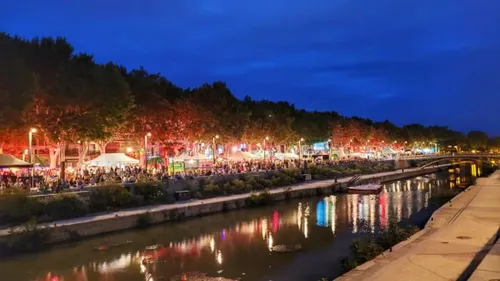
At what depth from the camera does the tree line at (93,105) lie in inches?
1672

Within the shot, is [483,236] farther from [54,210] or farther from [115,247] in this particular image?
[54,210]

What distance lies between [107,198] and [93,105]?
14543 mm

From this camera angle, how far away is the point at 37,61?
161 ft

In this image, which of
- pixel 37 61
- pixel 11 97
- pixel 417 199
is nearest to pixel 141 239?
pixel 11 97

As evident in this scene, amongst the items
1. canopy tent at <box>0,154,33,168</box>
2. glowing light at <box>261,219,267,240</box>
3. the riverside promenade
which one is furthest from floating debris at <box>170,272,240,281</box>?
canopy tent at <box>0,154,33,168</box>

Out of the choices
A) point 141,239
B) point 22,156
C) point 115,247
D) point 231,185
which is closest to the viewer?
point 115,247

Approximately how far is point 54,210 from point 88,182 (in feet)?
30.7

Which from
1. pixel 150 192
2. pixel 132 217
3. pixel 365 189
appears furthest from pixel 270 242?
pixel 365 189

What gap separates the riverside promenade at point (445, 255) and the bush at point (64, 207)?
909 inches

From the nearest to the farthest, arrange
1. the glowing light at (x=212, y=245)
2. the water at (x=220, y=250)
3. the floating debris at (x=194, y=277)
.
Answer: the floating debris at (x=194, y=277), the water at (x=220, y=250), the glowing light at (x=212, y=245)

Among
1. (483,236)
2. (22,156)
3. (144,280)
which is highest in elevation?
(22,156)

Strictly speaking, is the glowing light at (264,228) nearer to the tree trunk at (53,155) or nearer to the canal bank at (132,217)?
the canal bank at (132,217)


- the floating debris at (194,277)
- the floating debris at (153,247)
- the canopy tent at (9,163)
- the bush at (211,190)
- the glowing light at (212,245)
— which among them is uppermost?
the canopy tent at (9,163)

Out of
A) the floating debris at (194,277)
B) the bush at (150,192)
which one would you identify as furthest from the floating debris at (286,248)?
the bush at (150,192)
